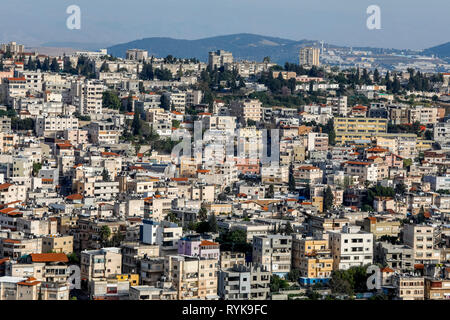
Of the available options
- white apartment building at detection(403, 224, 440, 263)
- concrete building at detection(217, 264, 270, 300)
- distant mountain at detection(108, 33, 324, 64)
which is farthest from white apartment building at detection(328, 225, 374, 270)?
distant mountain at detection(108, 33, 324, 64)

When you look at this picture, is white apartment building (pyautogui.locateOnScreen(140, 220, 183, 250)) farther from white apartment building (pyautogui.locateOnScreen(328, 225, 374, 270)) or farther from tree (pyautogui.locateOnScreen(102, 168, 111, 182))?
tree (pyautogui.locateOnScreen(102, 168, 111, 182))

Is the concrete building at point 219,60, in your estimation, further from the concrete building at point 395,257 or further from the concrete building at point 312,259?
the concrete building at point 312,259

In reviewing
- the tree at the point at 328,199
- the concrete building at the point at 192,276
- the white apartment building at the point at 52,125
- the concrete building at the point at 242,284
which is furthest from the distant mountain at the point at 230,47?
the concrete building at the point at 192,276

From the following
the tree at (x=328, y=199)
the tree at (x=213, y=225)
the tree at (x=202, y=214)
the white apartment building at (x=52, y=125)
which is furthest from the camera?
the white apartment building at (x=52, y=125)

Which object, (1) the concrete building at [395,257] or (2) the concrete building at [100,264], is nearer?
(2) the concrete building at [100,264]
